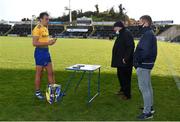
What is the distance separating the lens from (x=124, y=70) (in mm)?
9578

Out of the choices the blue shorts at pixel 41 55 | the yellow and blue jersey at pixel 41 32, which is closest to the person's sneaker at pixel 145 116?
the blue shorts at pixel 41 55

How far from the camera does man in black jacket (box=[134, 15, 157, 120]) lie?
7430 millimetres

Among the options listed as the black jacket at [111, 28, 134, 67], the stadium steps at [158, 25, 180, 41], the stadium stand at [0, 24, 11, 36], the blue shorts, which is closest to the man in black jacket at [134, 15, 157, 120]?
the black jacket at [111, 28, 134, 67]

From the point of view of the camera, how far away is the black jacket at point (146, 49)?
742 centimetres

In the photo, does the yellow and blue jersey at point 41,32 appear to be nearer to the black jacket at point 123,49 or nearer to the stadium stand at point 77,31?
the black jacket at point 123,49

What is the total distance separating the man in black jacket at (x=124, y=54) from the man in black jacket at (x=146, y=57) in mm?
1743

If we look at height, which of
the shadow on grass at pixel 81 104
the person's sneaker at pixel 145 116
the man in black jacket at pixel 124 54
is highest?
the man in black jacket at pixel 124 54

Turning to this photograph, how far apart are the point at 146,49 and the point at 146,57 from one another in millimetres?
156

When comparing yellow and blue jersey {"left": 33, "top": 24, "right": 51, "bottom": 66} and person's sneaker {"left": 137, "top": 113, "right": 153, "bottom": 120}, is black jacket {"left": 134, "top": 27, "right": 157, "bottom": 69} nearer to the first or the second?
person's sneaker {"left": 137, "top": 113, "right": 153, "bottom": 120}

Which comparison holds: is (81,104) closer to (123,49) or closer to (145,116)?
(123,49)

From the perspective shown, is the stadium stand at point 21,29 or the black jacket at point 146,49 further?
the stadium stand at point 21,29

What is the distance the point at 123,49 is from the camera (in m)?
9.52

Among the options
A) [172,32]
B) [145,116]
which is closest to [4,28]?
[172,32]

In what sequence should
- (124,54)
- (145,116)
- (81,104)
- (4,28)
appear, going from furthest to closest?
(4,28), (124,54), (81,104), (145,116)
